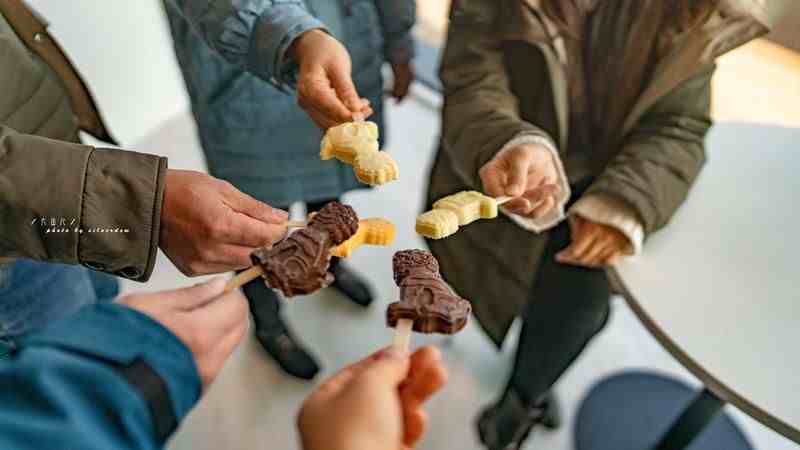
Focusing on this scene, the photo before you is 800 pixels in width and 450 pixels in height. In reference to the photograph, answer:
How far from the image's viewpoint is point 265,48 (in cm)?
56

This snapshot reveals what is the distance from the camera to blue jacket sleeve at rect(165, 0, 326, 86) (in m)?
0.55

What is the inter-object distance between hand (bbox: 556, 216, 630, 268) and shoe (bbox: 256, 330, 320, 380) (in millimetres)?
545

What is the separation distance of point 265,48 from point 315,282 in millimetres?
254

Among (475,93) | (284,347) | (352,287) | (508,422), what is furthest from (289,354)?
(475,93)

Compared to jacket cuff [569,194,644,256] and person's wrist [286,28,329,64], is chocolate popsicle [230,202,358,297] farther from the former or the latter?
jacket cuff [569,194,644,256]

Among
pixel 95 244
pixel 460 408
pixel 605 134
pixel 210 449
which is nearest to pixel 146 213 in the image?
pixel 95 244

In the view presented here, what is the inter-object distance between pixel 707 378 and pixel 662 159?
26cm

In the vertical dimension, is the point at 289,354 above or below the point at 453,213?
below

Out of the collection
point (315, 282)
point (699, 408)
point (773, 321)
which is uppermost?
point (315, 282)

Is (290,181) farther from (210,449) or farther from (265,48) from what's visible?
(210,449)

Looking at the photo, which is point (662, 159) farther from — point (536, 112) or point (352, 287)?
point (352, 287)

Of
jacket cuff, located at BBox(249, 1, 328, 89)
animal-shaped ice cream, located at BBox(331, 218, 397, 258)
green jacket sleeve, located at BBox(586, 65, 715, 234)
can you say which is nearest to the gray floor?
animal-shaped ice cream, located at BBox(331, 218, 397, 258)

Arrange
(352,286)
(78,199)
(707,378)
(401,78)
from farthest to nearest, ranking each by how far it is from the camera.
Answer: (352,286) < (401,78) < (707,378) < (78,199)

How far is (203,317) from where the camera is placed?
1.29ft
